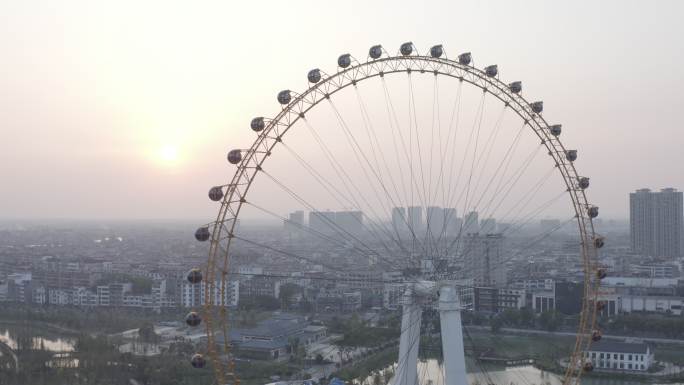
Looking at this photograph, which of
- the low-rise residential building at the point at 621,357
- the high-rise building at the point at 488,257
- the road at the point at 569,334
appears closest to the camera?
the low-rise residential building at the point at 621,357

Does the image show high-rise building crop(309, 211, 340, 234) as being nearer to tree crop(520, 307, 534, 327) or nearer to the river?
the river

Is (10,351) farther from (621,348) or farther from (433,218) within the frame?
(621,348)

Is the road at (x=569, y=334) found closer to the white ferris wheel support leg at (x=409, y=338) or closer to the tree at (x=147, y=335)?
the tree at (x=147, y=335)

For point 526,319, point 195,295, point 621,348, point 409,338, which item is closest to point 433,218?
point 526,319

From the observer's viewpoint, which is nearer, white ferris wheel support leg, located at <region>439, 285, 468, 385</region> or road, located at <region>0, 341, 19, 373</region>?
white ferris wheel support leg, located at <region>439, 285, 468, 385</region>

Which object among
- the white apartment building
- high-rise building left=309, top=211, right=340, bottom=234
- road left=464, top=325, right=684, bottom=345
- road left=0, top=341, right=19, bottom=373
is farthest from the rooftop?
the white apartment building

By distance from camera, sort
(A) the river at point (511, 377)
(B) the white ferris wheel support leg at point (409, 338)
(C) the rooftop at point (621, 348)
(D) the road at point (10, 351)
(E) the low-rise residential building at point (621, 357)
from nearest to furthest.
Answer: (B) the white ferris wheel support leg at point (409, 338) → (A) the river at point (511, 377) → (D) the road at point (10, 351) → (E) the low-rise residential building at point (621, 357) → (C) the rooftop at point (621, 348)

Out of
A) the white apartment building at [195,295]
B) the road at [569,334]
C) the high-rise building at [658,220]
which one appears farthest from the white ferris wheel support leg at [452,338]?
the high-rise building at [658,220]
